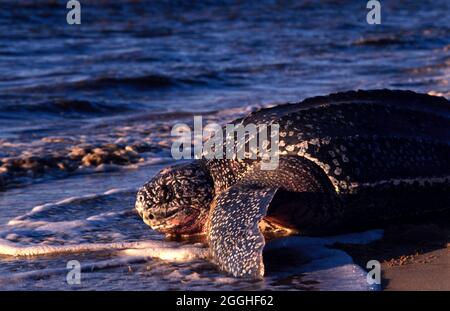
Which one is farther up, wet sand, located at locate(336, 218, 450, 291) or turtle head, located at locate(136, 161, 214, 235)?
turtle head, located at locate(136, 161, 214, 235)

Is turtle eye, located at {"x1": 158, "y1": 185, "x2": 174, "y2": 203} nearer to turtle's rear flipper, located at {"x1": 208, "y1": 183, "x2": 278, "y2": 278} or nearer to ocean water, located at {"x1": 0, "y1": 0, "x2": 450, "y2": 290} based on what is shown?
ocean water, located at {"x1": 0, "y1": 0, "x2": 450, "y2": 290}

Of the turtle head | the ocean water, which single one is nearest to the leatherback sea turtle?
the turtle head

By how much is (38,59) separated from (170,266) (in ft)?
25.8

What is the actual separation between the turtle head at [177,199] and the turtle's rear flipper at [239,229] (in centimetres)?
26

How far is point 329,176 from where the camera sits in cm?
382

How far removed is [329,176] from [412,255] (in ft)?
1.63

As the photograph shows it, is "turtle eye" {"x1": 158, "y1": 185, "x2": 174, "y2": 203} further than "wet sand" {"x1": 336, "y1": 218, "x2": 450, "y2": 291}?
Yes

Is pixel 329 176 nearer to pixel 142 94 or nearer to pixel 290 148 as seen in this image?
pixel 290 148

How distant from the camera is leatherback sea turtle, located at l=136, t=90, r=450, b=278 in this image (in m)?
3.78

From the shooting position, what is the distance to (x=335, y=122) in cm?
392

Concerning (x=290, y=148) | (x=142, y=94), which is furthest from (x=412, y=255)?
(x=142, y=94)

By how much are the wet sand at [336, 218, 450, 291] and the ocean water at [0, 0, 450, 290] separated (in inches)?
4.3

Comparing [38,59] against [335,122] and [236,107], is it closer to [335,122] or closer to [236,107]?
[236,107]
